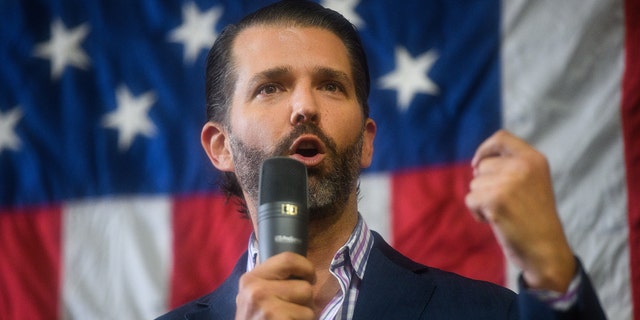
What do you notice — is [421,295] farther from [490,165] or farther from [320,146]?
[490,165]

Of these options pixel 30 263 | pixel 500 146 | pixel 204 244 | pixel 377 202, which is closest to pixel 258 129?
pixel 500 146

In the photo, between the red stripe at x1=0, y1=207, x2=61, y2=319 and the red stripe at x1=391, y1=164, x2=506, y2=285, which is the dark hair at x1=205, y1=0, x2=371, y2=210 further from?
the red stripe at x1=0, y1=207, x2=61, y2=319

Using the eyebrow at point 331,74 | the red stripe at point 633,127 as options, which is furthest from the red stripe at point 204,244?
the red stripe at point 633,127

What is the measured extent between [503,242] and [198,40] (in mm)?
1601

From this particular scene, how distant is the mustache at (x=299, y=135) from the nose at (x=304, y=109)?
0.04 feet

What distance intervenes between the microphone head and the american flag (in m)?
1.05

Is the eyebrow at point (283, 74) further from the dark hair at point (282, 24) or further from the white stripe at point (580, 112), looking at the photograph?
the white stripe at point (580, 112)

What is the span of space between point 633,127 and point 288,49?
92cm

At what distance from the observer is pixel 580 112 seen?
1996mm

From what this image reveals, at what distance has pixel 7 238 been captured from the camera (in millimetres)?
2361

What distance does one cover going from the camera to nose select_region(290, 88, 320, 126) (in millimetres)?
1332

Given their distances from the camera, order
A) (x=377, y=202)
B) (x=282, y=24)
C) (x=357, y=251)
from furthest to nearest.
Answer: (x=377, y=202) < (x=282, y=24) < (x=357, y=251)

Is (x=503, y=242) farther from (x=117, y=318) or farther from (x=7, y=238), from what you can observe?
(x=7, y=238)

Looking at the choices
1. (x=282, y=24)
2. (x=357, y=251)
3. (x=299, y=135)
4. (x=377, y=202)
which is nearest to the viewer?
(x=299, y=135)
